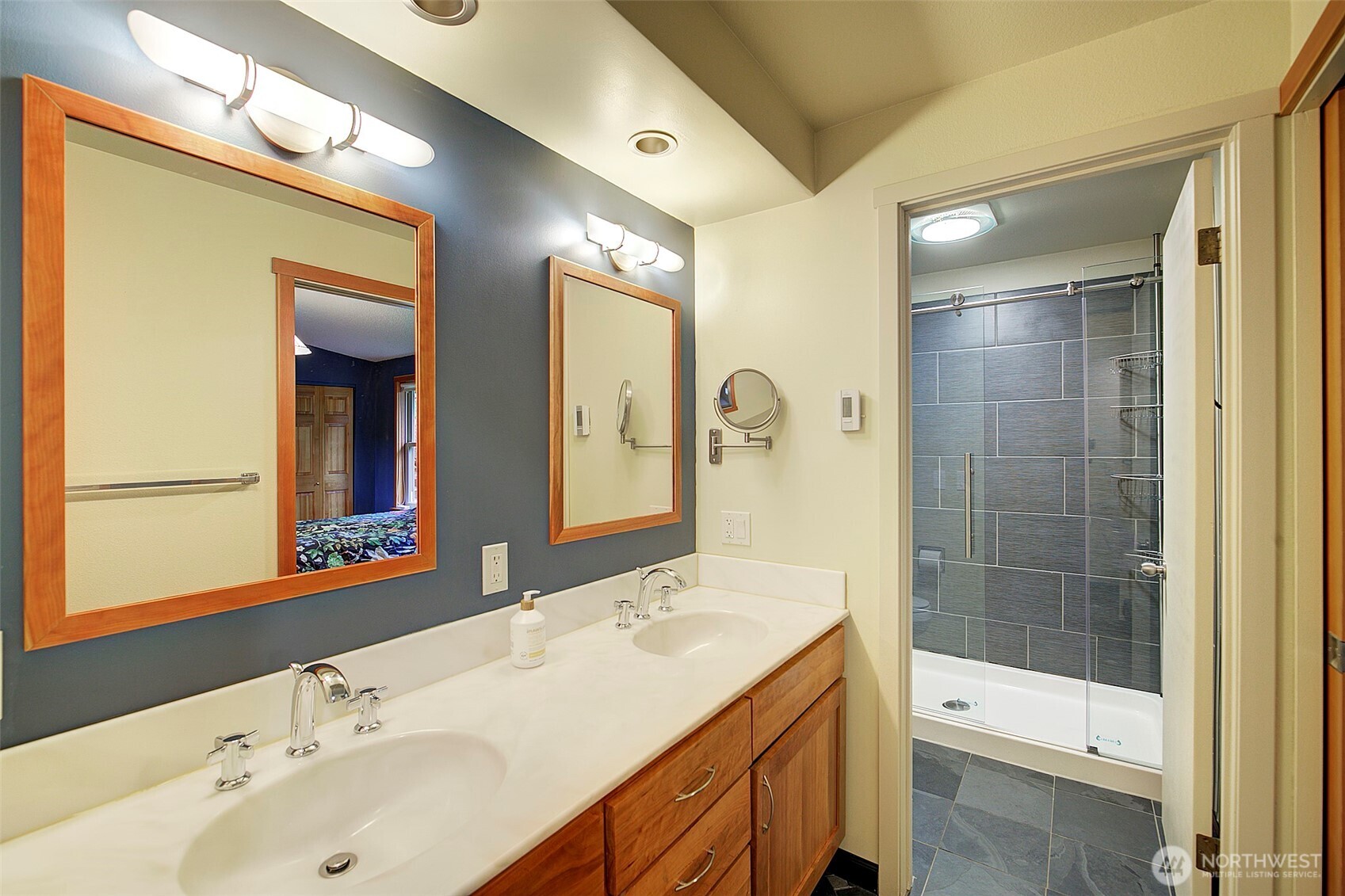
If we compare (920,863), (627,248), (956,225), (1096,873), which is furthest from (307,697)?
(956,225)

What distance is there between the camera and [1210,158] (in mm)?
1440

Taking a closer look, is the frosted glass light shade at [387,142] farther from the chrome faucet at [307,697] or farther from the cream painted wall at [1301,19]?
the cream painted wall at [1301,19]

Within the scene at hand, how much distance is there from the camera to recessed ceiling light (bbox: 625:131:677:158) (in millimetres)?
1531

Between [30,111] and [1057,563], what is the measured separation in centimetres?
377

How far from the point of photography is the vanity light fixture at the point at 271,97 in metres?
0.90

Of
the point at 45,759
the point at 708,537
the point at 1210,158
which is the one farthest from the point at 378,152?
the point at 1210,158

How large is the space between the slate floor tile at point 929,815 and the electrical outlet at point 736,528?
3.58 ft

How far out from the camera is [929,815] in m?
2.15

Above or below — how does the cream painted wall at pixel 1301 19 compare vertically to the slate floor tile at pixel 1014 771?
above

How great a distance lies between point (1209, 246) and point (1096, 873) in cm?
190

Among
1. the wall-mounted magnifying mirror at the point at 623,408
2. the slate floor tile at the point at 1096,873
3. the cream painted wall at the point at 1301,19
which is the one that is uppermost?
the cream painted wall at the point at 1301,19

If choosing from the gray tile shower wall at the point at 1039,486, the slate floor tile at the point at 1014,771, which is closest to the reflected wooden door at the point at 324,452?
the slate floor tile at the point at 1014,771

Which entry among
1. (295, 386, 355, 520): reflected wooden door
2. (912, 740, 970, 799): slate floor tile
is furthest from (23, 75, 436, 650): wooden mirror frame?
(912, 740, 970, 799): slate floor tile

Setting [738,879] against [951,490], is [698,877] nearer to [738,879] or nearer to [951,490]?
[738,879]
